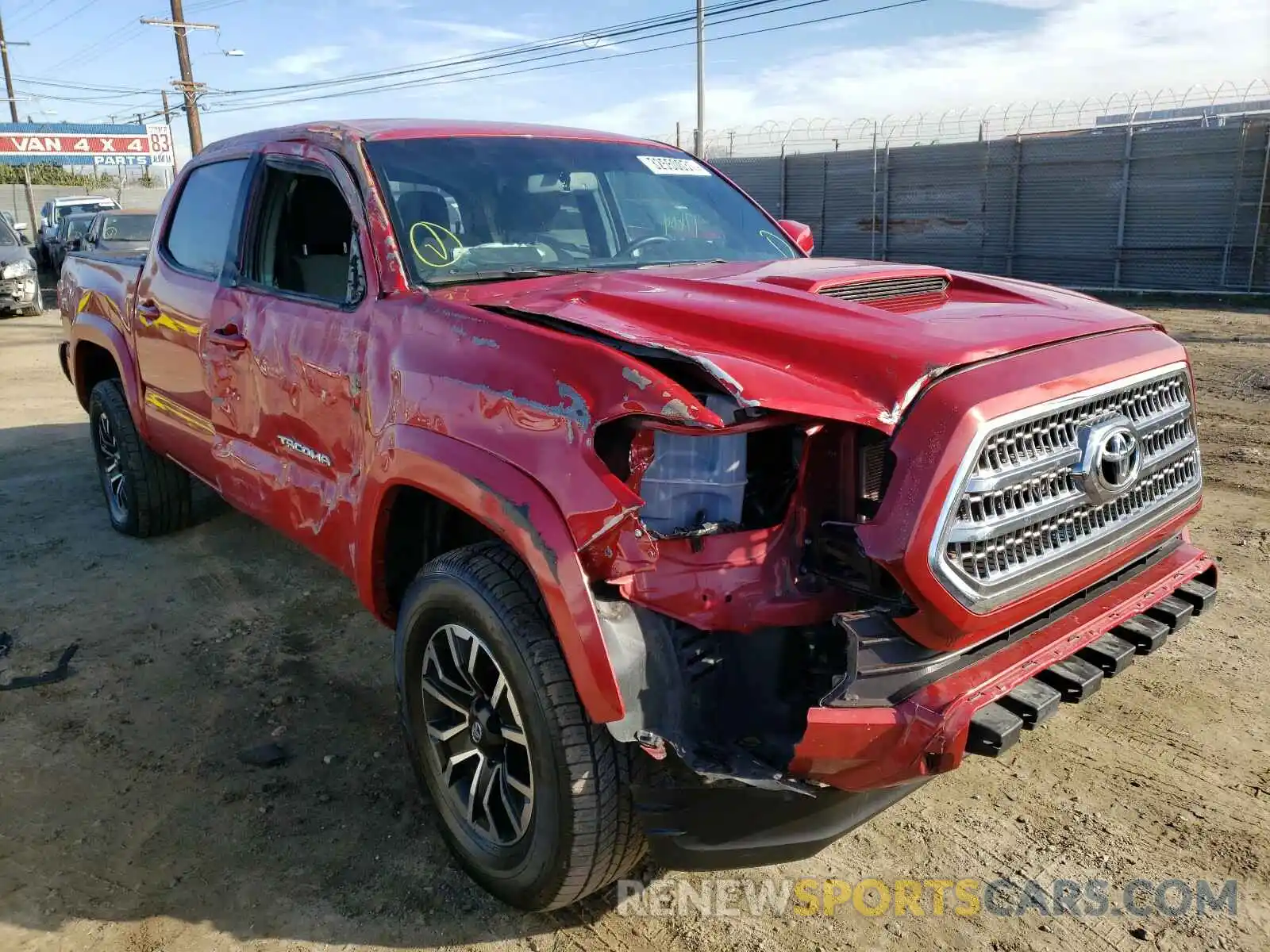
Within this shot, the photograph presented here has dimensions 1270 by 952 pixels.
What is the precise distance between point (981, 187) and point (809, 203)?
4.01 meters

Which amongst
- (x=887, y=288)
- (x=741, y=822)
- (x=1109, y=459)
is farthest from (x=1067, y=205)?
(x=741, y=822)

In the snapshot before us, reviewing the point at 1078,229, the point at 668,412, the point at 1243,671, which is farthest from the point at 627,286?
the point at 1078,229

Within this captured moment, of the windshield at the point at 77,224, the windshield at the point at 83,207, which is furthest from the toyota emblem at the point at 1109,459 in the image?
the windshield at the point at 83,207

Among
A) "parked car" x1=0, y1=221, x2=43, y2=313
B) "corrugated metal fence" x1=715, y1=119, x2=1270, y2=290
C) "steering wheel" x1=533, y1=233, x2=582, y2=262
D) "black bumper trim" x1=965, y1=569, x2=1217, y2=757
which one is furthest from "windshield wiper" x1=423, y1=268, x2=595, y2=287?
"parked car" x1=0, y1=221, x2=43, y2=313

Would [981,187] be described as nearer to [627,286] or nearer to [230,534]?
[230,534]

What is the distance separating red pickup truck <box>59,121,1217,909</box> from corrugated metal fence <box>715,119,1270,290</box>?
14568mm

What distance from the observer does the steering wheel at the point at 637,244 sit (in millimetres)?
3516

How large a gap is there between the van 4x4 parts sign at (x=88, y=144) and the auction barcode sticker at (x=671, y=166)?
33284 millimetres

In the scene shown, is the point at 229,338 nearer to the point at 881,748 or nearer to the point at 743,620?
the point at 743,620

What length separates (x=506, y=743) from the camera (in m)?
2.59

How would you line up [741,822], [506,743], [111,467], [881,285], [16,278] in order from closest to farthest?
1. [741,822]
2. [506,743]
3. [881,285]
4. [111,467]
5. [16,278]

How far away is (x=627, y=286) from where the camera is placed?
9.06 ft

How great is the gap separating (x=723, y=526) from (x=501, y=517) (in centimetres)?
53

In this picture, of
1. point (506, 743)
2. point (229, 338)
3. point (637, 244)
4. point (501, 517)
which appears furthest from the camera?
point (229, 338)
